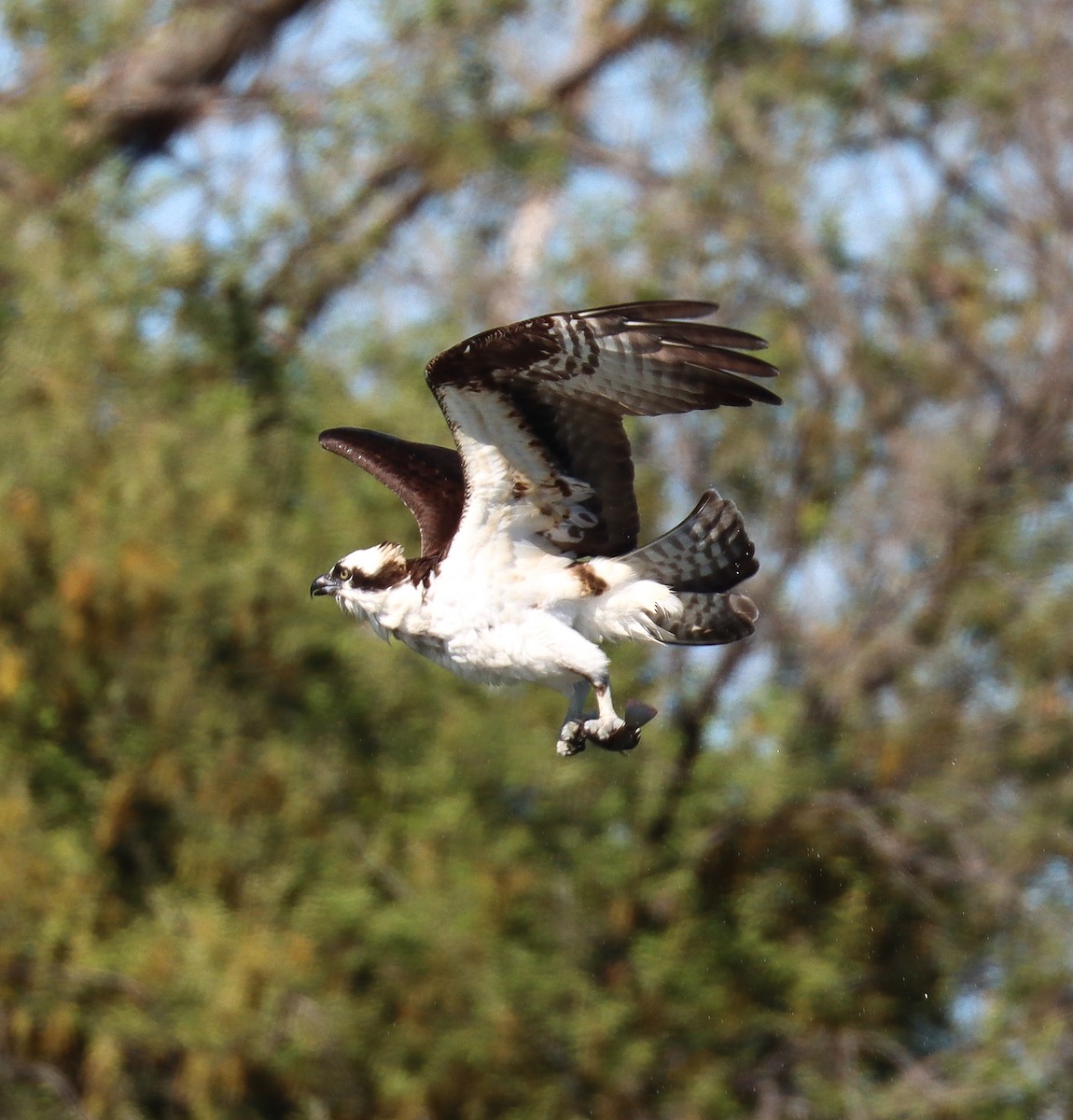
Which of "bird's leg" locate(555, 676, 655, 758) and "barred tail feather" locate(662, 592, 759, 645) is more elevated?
"barred tail feather" locate(662, 592, 759, 645)

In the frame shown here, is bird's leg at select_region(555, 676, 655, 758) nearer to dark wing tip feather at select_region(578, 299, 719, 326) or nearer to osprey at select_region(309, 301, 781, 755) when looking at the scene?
osprey at select_region(309, 301, 781, 755)

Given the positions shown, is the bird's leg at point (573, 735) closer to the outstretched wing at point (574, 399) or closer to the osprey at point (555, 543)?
the osprey at point (555, 543)

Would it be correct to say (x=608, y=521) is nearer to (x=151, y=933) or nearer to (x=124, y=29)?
(x=151, y=933)

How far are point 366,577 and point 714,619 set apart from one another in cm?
112

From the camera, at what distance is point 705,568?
6.57 meters

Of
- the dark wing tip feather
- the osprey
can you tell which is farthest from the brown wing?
the dark wing tip feather

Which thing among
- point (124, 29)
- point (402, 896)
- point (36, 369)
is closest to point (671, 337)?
point (402, 896)

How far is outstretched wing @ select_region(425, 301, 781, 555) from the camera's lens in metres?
5.49

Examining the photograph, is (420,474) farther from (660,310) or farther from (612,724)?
(660,310)

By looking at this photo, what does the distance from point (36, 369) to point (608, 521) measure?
847 cm

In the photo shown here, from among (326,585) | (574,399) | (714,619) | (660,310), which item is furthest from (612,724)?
(660,310)

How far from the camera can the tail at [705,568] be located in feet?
21.4

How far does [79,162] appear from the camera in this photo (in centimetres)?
1611

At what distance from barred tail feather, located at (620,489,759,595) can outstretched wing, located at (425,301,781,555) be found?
0.31ft
